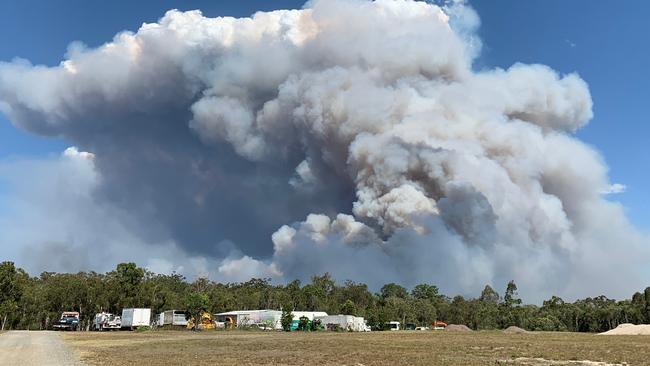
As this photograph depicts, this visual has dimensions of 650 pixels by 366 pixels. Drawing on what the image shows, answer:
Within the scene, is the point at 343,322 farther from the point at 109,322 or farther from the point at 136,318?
the point at 109,322

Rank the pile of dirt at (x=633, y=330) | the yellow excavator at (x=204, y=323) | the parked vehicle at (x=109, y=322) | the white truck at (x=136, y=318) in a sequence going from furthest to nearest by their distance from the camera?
1. the yellow excavator at (x=204, y=323)
2. the parked vehicle at (x=109, y=322)
3. the white truck at (x=136, y=318)
4. the pile of dirt at (x=633, y=330)

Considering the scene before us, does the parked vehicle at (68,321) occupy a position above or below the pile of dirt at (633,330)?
below

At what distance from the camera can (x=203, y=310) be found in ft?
374

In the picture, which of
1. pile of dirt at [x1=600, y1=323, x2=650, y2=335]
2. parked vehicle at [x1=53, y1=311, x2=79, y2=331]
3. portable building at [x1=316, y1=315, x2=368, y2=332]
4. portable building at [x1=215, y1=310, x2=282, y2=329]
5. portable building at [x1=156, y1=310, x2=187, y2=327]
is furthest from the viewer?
portable building at [x1=215, y1=310, x2=282, y2=329]

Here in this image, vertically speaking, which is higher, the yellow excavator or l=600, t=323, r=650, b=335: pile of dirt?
l=600, t=323, r=650, b=335: pile of dirt

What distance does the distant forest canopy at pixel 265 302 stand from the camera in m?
113

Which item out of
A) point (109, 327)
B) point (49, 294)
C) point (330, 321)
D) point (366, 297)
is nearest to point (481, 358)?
point (330, 321)

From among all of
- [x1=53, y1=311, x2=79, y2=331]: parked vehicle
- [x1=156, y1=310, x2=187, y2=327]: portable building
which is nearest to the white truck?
[x1=156, y1=310, x2=187, y2=327]: portable building

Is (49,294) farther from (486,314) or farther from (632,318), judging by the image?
(632,318)

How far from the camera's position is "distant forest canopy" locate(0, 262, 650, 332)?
113062mm

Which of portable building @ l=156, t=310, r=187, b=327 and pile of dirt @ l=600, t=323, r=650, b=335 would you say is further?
portable building @ l=156, t=310, r=187, b=327

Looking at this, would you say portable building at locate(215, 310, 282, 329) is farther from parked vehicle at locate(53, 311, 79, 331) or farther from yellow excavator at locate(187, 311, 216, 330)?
parked vehicle at locate(53, 311, 79, 331)

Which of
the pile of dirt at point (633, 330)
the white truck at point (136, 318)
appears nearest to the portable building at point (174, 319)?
the white truck at point (136, 318)

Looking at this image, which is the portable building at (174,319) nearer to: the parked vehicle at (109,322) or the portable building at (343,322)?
the parked vehicle at (109,322)
